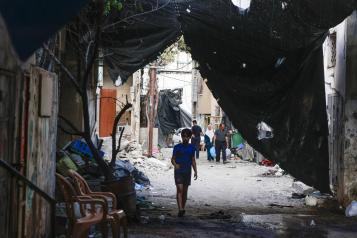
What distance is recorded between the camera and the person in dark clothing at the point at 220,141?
23.3 m

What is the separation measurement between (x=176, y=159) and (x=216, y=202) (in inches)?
103

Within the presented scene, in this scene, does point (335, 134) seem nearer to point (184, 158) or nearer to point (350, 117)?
point (350, 117)

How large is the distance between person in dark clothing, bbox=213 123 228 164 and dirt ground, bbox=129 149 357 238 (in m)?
5.57

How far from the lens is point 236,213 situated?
444 inches

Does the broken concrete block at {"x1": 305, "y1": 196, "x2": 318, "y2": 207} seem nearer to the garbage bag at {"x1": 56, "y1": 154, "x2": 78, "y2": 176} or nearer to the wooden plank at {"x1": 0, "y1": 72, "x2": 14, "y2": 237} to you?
the garbage bag at {"x1": 56, "y1": 154, "x2": 78, "y2": 176}

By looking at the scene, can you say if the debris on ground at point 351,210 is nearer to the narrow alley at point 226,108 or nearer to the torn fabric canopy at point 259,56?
the narrow alley at point 226,108

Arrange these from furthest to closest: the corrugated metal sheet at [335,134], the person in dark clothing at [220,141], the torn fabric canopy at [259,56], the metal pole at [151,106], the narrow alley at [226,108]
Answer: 1. the metal pole at [151,106]
2. the person in dark clothing at [220,141]
3. the corrugated metal sheet at [335,134]
4. the torn fabric canopy at [259,56]
5. the narrow alley at [226,108]

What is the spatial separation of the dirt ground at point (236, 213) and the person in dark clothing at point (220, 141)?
5.57 meters

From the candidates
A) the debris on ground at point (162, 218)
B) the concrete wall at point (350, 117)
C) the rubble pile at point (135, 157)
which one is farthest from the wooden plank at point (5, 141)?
the rubble pile at point (135, 157)

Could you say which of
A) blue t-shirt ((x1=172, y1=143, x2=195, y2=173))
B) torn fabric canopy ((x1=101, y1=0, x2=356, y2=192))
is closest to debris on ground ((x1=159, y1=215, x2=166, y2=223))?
blue t-shirt ((x1=172, y1=143, x2=195, y2=173))

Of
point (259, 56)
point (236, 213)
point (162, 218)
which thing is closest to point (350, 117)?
point (259, 56)

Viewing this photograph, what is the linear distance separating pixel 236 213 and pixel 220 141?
1253cm

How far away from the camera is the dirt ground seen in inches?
363

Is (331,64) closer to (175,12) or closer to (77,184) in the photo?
(175,12)
